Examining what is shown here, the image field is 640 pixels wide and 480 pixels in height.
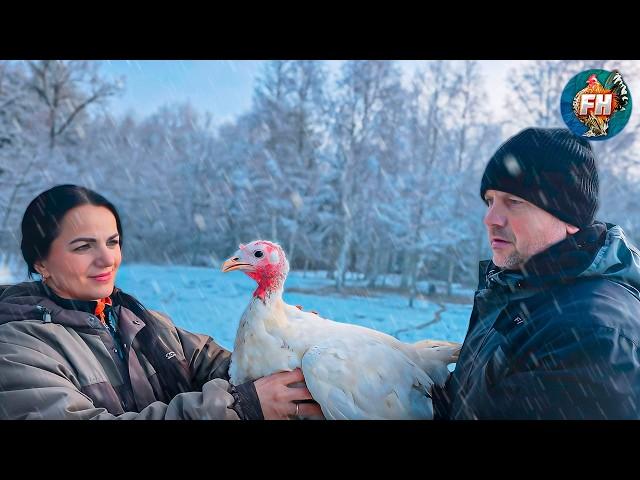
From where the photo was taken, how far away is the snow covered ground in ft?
7.21

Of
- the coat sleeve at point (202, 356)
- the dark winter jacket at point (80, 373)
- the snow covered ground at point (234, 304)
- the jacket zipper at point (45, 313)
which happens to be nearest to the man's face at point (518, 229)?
the snow covered ground at point (234, 304)

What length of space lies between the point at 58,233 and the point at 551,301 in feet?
5.40

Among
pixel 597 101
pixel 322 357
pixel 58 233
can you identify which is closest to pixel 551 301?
pixel 322 357

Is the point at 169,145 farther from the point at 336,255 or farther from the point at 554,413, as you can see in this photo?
the point at 554,413

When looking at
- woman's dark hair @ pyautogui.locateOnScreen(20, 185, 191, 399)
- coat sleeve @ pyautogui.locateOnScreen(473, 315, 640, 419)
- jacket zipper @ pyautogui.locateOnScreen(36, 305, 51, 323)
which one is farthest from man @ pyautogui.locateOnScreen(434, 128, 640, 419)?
jacket zipper @ pyautogui.locateOnScreen(36, 305, 51, 323)

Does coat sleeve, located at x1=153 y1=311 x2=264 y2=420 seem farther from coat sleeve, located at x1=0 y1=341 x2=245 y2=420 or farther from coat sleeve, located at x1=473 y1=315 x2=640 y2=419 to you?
coat sleeve, located at x1=473 y1=315 x2=640 y2=419

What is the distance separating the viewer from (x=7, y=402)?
1610 mm

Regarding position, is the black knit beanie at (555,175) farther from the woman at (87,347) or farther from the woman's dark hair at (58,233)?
the woman's dark hair at (58,233)

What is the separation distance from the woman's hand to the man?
508mm

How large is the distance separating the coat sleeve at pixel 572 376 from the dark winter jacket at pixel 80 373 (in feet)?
2.80

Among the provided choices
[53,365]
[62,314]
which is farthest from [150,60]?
[53,365]

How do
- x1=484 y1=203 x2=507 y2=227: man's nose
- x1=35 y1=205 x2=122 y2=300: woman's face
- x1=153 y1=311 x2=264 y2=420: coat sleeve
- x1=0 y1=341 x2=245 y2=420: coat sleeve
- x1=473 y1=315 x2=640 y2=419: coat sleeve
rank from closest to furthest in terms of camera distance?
1. x1=473 y1=315 x2=640 y2=419: coat sleeve
2. x1=0 y1=341 x2=245 y2=420: coat sleeve
3. x1=484 y1=203 x2=507 y2=227: man's nose
4. x1=35 y1=205 x2=122 y2=300: woman's face
5. x1=153 y1=311 x2=264 y2=420: coat sleeve

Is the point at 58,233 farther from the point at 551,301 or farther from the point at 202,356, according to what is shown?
the point at 551,301

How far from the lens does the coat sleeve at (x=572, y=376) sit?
1452 mm
